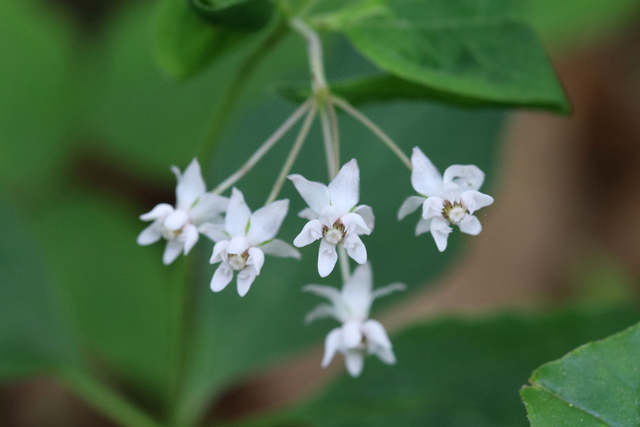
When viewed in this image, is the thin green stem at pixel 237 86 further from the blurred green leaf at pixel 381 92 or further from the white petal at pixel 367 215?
the white petal at pixel 367 215

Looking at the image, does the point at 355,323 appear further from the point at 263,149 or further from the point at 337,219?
the point at 263,149

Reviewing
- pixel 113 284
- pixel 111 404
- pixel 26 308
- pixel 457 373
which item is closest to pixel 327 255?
pixel 457 373

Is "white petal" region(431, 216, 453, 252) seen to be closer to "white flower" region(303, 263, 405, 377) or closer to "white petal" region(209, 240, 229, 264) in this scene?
"white flower" region(303, 263, 405, 377)

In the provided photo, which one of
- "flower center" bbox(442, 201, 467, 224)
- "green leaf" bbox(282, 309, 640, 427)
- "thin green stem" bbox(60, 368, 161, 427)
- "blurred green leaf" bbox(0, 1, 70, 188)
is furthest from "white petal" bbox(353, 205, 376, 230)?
"blurred green leaf" bbox(0, 1, 70, 188)

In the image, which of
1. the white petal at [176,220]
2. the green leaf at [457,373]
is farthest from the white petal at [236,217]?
the green leaf at [457,373]

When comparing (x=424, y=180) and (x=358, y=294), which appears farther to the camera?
(x=358, y=294)
